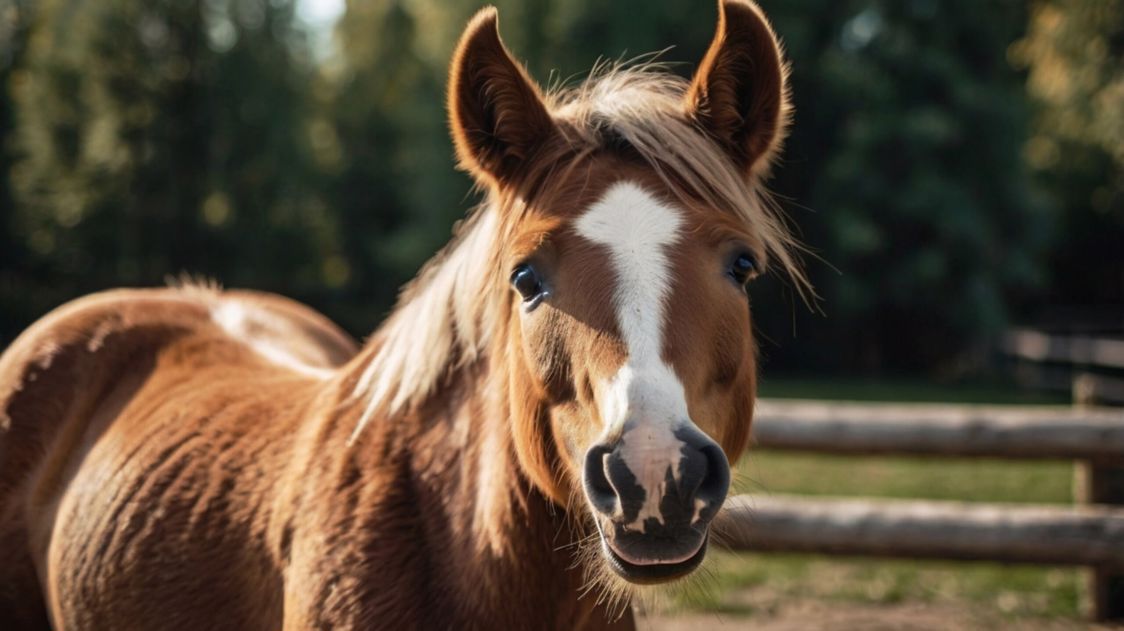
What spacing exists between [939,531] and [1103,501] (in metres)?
1.02

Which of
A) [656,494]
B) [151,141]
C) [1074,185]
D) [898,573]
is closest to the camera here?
[656,494]

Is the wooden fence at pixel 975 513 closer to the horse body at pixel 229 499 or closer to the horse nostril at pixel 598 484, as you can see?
the horse body at pixel 229 499

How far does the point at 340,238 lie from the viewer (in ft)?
91.4

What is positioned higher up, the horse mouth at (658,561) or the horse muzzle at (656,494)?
the horse muzzle at (656,494)

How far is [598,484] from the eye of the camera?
183 centimetres

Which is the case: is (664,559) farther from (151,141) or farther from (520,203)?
(151,141)

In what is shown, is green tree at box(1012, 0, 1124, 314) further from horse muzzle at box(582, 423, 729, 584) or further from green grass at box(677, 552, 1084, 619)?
horse muzzle at box(582, 423, 729, 584)

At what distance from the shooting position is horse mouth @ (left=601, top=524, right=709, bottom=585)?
182 cm

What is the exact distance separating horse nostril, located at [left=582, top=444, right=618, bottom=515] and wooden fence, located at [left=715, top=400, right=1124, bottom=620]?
9.86 ft

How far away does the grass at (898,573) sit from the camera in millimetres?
5348

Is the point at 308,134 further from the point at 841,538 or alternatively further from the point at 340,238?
the point at 841,538

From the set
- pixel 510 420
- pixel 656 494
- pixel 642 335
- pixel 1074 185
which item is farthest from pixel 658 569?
pixel 1074 185

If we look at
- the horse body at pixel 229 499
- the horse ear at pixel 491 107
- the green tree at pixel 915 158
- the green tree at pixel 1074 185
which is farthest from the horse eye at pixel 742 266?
the green tree at pixel 1074 185

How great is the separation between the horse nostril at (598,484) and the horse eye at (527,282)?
0.46 m
